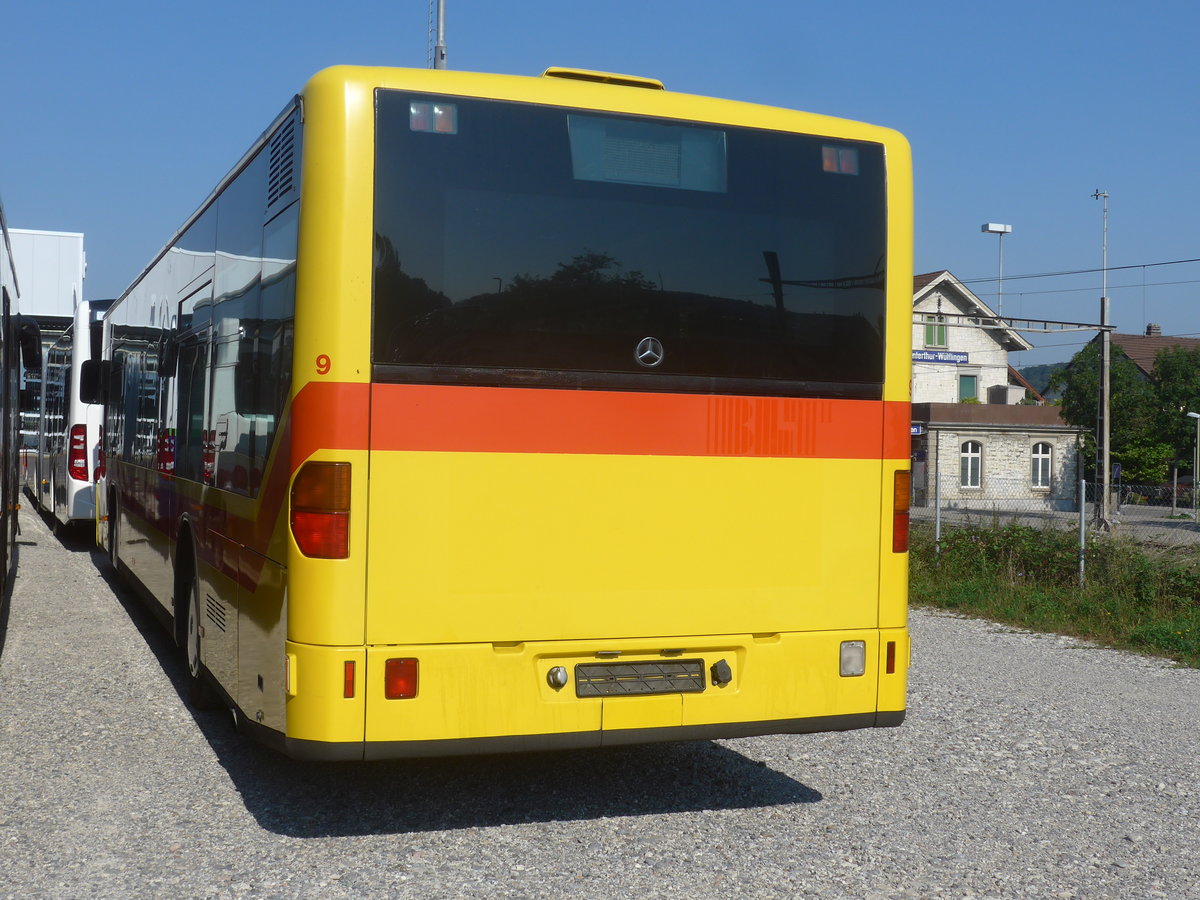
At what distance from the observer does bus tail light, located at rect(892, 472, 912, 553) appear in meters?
5.86

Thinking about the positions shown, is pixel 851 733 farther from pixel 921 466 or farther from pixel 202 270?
pixel 921 466

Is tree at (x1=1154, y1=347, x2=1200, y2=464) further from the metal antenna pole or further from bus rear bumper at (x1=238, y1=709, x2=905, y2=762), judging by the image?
bus rear bumper at (x1=238, y1=709, x2=905, y2=762)

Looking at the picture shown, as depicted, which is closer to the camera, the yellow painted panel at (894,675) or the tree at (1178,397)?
the yellow painted panel at (894,675)

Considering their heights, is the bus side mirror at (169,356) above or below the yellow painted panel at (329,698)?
above

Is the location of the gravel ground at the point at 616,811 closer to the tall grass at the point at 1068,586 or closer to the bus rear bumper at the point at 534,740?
the bus rear bumper at the point at 534,740

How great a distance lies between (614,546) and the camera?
5406 mm

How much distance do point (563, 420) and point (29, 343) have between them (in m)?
8.39

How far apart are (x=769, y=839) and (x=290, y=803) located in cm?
210

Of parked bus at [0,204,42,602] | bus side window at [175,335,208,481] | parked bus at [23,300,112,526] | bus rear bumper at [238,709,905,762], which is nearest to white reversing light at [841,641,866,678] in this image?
bus rear bumper at [238,709,905,762]

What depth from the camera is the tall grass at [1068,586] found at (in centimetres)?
1213

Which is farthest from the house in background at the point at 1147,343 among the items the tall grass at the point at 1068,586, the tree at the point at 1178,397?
the tall grass at the point at 1068,586

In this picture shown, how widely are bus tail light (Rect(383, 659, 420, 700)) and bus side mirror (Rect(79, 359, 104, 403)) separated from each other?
29.5ft

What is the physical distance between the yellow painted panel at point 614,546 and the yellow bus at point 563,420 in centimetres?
1

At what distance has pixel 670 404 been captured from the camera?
5469 mm
